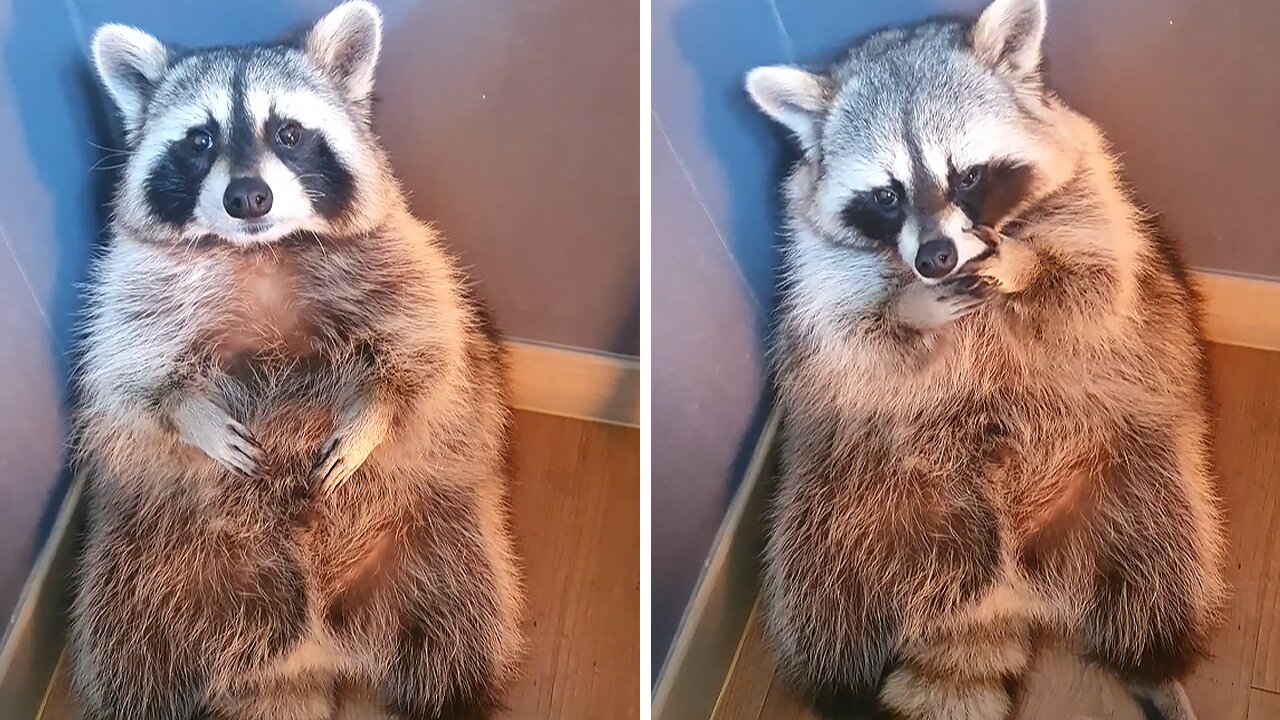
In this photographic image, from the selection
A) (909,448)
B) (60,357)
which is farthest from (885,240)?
(60,357)

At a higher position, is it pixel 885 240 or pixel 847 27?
pixel 847 27

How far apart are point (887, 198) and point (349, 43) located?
654 mm

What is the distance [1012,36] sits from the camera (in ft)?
4.00

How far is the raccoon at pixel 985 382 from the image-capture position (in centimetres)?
123

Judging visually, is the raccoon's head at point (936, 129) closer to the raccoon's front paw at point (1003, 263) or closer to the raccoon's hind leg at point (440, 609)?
the raccoon's front paw at point (1003, 263)

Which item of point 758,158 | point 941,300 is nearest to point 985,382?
point 941,300

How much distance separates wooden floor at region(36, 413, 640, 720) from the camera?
51.3 inches

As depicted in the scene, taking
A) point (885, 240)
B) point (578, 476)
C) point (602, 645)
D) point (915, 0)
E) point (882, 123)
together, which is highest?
point (915, 0)

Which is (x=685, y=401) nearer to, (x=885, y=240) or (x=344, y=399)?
(x=885, y=240)

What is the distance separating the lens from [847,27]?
1264 mm

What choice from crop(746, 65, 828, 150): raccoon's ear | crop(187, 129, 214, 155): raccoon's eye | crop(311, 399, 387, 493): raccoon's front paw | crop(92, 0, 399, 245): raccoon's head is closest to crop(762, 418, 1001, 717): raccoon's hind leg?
crop(746, 65, 828, 150): raccoon's ear

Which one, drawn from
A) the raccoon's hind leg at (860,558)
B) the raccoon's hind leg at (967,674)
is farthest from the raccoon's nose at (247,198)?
the raccoon's hind leg at (967,674)

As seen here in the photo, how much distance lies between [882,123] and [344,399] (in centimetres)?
71

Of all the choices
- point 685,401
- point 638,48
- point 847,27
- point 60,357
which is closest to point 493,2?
point 638,48
